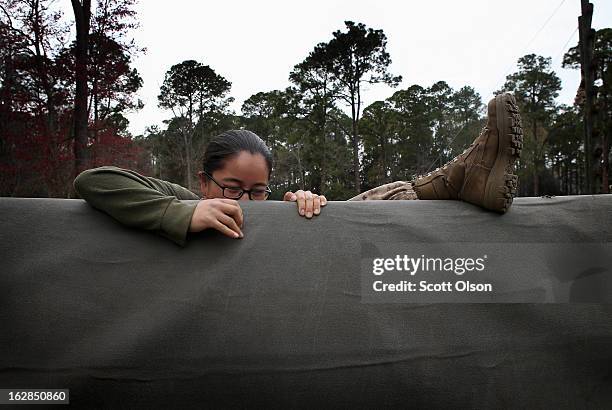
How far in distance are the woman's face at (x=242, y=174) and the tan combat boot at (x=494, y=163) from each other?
65 cm

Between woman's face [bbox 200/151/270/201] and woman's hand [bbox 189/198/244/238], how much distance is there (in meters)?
0.41

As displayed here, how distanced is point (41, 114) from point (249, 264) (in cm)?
927

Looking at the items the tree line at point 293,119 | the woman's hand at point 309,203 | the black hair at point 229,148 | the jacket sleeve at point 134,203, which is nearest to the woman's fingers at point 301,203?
the woman's hand at point 309,203

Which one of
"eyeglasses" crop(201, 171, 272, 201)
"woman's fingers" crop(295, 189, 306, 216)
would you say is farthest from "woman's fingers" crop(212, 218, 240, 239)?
"eyeglasses" crop(201, 171, 272, 201)

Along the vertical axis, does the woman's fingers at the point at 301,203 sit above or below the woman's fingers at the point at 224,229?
above

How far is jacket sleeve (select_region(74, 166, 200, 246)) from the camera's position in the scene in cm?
113

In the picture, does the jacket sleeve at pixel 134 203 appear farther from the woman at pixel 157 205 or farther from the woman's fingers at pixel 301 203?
the woman's fingers at pixel 301 203

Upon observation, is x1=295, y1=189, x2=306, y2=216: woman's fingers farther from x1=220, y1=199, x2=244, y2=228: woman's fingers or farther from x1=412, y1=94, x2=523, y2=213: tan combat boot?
x1=412, y1=94, x2=523, y2=213: tan combat boot

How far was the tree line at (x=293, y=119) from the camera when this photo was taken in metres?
8.65

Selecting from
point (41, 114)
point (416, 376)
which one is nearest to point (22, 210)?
point (416, 376)

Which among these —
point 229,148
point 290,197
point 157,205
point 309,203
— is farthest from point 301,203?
point 229,148

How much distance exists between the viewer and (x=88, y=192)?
3.96 ft

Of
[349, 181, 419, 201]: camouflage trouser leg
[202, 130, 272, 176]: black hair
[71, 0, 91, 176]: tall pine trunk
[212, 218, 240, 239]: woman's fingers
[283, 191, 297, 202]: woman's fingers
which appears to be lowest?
[212, 218, 240, 239]: woman's fingers

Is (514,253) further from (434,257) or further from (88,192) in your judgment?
(88,192)
